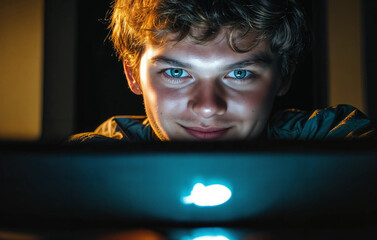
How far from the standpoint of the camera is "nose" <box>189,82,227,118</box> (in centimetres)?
64

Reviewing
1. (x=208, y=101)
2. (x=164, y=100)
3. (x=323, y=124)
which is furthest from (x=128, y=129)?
(x=323, y=124)

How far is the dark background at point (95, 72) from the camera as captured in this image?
120cm

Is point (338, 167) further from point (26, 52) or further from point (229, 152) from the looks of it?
point (26, 52)

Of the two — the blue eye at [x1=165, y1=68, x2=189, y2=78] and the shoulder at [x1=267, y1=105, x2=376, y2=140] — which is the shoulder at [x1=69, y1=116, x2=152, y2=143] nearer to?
the blue eye at [x1=165, y1=68, x2=189, y2=78]

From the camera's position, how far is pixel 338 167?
0.29 meters

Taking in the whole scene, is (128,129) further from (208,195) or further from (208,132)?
(208,195)

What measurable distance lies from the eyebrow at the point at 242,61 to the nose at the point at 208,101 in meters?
0.05

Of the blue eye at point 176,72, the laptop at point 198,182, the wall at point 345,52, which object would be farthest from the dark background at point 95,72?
the laptop at point 198,182

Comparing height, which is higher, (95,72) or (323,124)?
(95,72)

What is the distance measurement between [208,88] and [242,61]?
0.10 m

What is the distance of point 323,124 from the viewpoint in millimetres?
820

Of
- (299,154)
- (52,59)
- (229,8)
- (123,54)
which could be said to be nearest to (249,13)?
(229,8)

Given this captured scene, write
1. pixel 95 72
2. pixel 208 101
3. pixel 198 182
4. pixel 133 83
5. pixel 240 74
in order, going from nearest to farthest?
pixel 198 182, pixel 208 101, pixel 240 74, pixel 133 83, pixel 95 72

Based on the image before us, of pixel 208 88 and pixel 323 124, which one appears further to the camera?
pixel 323 124
